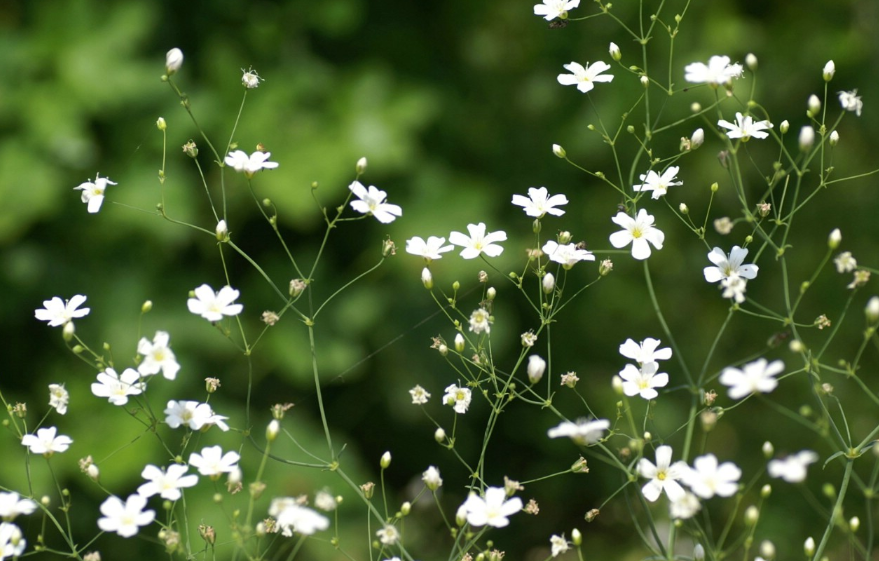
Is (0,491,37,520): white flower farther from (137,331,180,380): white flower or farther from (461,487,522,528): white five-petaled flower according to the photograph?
(461,487,522,528): white five-petaled flower

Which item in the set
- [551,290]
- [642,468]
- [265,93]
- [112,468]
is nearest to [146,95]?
[265,93]

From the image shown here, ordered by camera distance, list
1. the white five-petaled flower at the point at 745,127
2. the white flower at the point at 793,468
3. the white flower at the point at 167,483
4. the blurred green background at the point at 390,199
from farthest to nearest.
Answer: the blurred green background at the point at 390,199
the white five-petaled flower at the point at 745,127
the white flower at the point at 167,483
the white flower at the point at 793,468

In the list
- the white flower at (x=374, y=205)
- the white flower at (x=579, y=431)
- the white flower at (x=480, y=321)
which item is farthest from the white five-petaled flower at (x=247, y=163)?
the white flower at (x=579, y=431)

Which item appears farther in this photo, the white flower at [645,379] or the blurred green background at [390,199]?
the blurred green background at [390,199]

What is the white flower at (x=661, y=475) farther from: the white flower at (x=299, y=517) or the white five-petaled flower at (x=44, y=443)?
the white five-petaled flower at (x=44, y=443)

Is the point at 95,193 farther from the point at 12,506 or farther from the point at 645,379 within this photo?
the point at 645,379

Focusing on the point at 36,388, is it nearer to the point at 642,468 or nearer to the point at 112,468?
the point at 112,468

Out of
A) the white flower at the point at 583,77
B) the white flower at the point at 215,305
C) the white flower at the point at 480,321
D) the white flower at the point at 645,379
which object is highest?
the white flower at the point at 583,77
